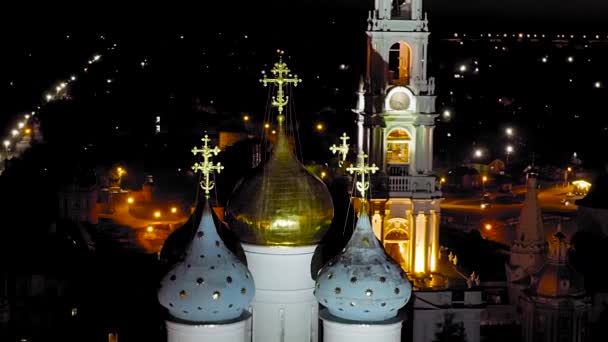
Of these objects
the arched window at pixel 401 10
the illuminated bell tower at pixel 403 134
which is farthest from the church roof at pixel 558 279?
the arched window at pixel 401 10

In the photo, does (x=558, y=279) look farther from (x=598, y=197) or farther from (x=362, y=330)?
(x=598, y=197)

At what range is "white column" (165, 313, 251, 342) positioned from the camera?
15.6m

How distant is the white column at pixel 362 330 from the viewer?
15633mm

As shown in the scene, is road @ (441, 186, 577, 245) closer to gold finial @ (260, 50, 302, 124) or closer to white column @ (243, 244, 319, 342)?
gold finial @ (260, 50, 302, 124)

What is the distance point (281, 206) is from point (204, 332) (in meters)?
2.19

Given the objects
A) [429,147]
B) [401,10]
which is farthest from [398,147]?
[401,10]

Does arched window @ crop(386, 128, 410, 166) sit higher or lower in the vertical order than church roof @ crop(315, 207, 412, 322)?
higher

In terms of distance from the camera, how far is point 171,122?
2094 inches

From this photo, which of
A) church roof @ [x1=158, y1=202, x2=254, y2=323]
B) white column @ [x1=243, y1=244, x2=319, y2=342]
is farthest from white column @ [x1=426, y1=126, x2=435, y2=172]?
church roof @ [x1=158, y1=202, x2=254, y2=323]

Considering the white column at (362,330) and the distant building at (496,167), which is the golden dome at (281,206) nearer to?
the white column at (362,330)

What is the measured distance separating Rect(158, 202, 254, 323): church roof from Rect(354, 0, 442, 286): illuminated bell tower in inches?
311

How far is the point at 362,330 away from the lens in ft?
51.3

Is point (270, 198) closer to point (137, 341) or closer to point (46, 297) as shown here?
point (137, 341)

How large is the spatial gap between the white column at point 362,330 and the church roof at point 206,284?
104 cm
